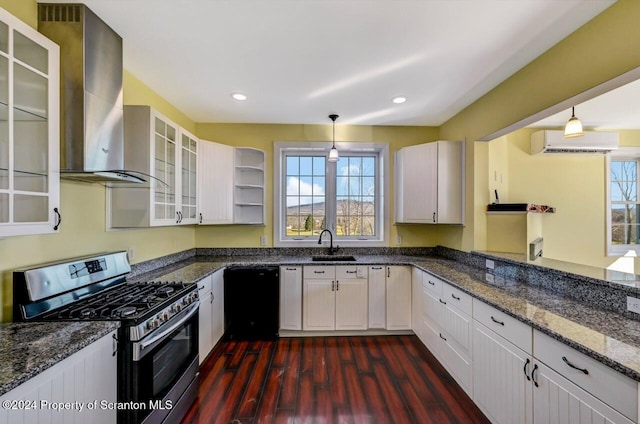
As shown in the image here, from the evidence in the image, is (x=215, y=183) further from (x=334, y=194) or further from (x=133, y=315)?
(x=133, y=315)

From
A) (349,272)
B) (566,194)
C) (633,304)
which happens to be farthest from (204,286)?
(566,194)

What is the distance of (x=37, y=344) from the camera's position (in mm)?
1157

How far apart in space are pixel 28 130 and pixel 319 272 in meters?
2.57

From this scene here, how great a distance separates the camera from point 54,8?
1.57 m

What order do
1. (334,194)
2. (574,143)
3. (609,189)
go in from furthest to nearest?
(334,194) → (609,189) → (574,143)

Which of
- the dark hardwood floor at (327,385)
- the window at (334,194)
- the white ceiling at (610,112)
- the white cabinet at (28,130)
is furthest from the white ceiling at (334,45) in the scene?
the dark hardwood floor at (327,385)

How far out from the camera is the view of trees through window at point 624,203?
363cm

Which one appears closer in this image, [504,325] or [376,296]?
[504,325]

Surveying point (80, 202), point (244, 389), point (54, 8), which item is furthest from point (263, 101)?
point (244, 389)

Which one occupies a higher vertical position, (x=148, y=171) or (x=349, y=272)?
(x=148, y=171)

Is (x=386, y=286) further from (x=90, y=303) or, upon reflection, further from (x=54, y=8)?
(x=54, y=8)

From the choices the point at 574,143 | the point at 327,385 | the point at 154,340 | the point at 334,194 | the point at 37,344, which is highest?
the point at 574,143

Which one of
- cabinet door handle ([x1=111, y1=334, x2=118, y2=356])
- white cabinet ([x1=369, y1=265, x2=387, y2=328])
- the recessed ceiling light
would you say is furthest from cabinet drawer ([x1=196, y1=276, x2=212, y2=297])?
the recessed ceiling light

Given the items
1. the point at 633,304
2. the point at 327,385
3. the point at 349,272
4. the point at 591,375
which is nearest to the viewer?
the point at 591,375
